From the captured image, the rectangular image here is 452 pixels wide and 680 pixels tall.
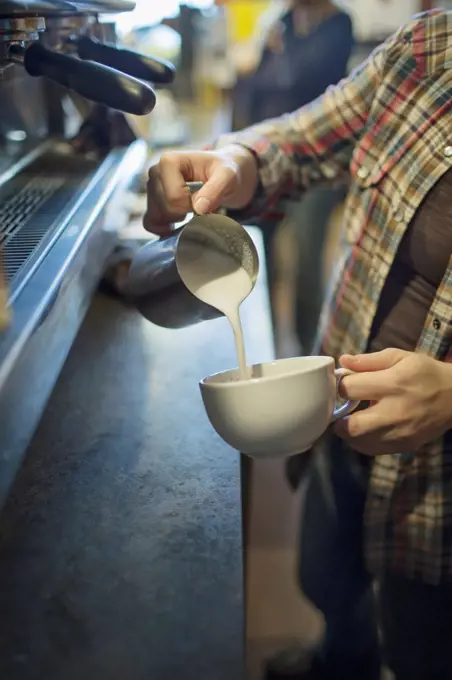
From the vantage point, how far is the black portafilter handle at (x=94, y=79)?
2.12 ft

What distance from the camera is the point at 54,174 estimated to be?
2.84ft

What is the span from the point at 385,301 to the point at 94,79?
367mm

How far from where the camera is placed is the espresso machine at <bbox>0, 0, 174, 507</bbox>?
0.43 m

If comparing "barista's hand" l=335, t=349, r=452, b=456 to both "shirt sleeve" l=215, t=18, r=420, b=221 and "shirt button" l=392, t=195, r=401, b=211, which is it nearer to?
"shirt button" l=392, t=195, r=401, b=211

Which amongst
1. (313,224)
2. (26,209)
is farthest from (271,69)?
(26,209)

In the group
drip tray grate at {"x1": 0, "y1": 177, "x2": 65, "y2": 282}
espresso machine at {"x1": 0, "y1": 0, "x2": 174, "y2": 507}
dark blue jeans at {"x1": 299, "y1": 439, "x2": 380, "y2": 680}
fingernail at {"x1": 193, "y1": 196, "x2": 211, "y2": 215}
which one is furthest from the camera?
Answer: dark blue jeans at {"x1": 299, "y1": 439, "x2": 380, "y2": 680}

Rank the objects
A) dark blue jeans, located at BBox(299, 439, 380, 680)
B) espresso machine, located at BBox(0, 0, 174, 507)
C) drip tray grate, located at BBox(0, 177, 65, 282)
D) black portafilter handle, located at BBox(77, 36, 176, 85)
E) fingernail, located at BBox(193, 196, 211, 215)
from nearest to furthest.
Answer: espresso machine, located at BBox(0, 0, 174, 507) → drip tray grate, located at BBox(0, 177, 65, 282) → fingernail, located at BBox(193, 196, 211, 215) → black portafilter handle, located at BBox(77, 36, 176, 85) → dark blue jeans, located at BBox(299, 439, 380, 680)

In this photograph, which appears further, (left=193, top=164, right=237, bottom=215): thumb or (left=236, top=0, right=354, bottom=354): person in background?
(left=236, top=0, right=354, bottom=354): person in background

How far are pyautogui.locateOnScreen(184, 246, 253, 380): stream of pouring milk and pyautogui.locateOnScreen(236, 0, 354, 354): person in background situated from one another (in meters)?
0.99

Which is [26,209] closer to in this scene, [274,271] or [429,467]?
Result: [429,467]

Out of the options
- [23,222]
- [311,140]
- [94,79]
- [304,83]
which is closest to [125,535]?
[23,222]

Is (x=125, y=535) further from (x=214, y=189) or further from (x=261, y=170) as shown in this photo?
(x=261, y=170)

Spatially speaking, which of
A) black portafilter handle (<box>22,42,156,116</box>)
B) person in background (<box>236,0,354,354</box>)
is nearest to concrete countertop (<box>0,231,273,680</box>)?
black portafilter handle (<box>22,42,156,116</box>)

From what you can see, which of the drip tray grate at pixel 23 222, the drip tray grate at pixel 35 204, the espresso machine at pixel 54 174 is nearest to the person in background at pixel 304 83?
the espresso machine at pixel 54 174
